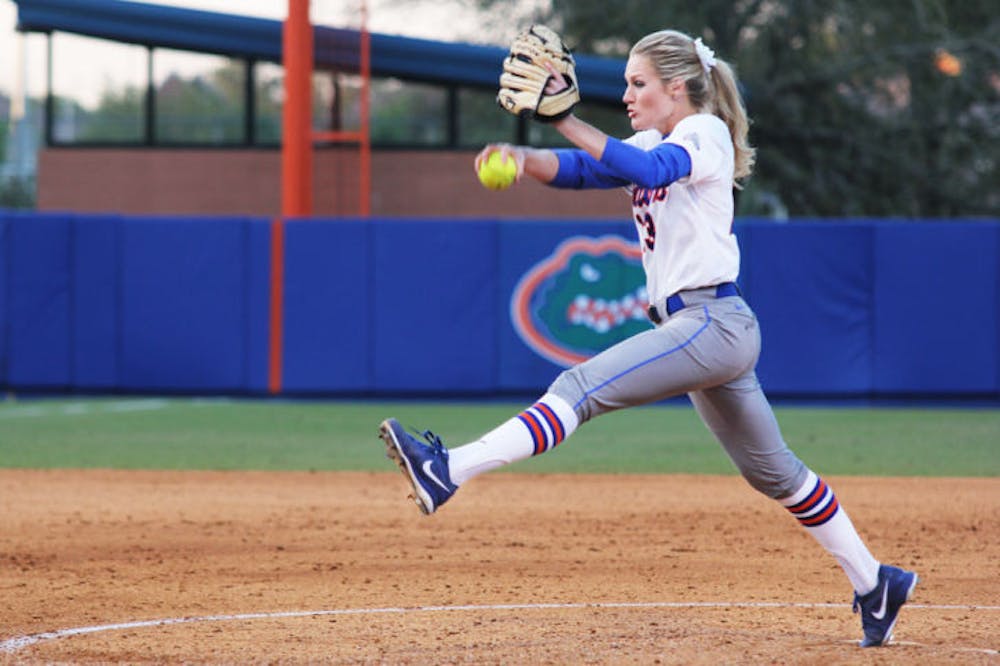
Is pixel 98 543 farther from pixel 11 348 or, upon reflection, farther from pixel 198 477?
pixel 11 348

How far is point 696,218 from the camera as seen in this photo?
4.62 meters

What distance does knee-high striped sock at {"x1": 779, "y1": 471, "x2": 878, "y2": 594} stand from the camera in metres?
4.87

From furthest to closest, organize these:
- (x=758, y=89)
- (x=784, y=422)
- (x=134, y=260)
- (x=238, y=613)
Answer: (x=758, y=89) < (x=134, y=260) < (x=784, y=422) < (x=238, y=613)

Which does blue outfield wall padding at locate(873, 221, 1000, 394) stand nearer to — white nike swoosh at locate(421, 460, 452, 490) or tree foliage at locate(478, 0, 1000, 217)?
tree foliage at locate(478, 0, 1000, 217)

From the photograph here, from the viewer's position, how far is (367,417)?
47.7 ft

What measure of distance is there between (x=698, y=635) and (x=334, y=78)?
48.9ft

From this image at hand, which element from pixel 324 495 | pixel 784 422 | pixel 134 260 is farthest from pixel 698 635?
pixel 134 260

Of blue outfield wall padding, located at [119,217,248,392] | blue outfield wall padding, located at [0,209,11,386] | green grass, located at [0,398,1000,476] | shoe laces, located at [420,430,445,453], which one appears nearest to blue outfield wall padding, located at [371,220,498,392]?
green grass, located at [0,398,1000,476]

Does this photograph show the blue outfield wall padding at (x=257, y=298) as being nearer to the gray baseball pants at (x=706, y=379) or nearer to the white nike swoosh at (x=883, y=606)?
the gray baseball pants at (x=706, y=379)

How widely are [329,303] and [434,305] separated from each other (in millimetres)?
1098

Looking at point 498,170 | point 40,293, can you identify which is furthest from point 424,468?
point 40,293

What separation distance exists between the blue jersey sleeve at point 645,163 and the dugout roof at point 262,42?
14609 millimetres

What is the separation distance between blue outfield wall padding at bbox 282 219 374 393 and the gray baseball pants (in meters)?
11.0

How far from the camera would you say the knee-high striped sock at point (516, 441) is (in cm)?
434
